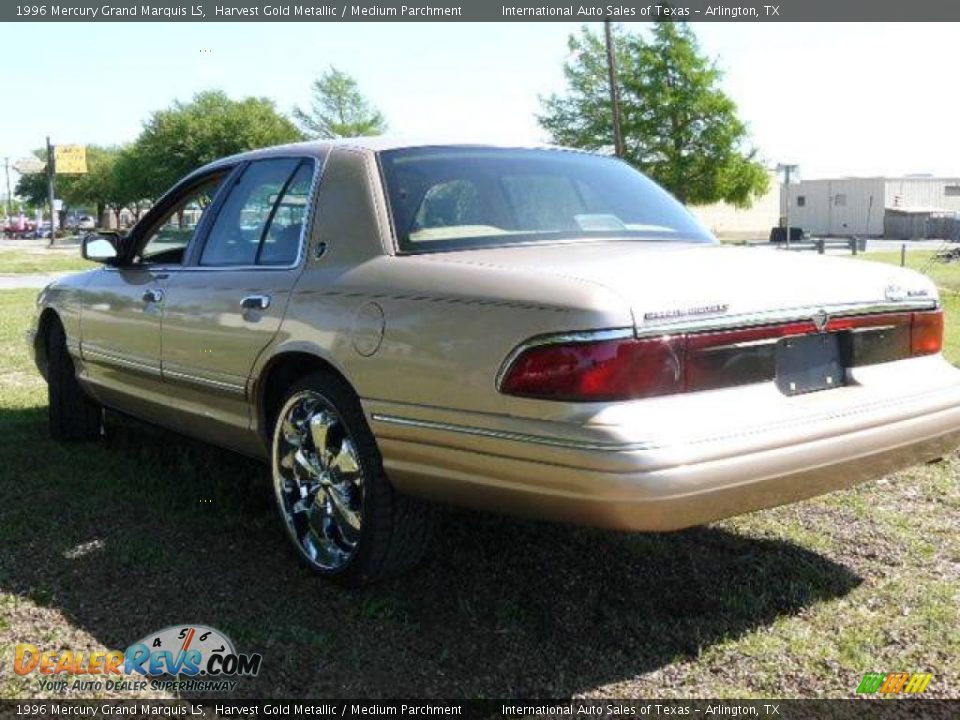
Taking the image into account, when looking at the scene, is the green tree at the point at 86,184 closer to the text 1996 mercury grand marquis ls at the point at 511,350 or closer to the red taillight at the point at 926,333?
the text 1996 mercury grand marquis ls at the point at 511,350

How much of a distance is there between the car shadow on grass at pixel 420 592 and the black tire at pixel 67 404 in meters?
0.98

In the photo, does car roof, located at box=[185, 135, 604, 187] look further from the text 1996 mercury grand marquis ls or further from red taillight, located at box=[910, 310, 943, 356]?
red taillight, located at box=[910, 310, 943, 356]

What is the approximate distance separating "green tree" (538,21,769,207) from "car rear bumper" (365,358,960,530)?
34.2m

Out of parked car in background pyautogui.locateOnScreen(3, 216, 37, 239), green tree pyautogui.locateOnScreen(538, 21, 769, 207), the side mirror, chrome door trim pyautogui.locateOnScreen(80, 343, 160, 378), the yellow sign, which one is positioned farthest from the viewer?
parked car in background pyautogui.locateOnScreen(3, 216, 37, 239)

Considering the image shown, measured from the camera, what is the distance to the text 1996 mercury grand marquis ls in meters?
2.69

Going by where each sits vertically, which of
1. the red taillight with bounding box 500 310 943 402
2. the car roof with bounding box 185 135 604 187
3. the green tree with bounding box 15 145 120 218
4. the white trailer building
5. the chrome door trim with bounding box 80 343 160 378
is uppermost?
the car roof with bounding box 185 135 604 187

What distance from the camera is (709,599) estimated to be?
11.1 feet

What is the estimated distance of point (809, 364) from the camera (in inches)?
119

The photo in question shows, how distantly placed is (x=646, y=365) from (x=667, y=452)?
0.79 feet

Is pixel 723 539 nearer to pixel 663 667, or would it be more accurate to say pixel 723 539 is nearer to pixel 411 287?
pixel 663 667

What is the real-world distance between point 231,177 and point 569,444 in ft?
7.77

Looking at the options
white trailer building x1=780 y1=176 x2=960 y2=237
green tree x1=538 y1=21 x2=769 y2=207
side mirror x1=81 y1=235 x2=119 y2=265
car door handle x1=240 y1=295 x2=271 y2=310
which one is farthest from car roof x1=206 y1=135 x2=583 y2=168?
white trailer building x1=780 y1=176 x2=960 y2=237

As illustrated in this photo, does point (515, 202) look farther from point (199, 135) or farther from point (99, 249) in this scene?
point (199, 135)

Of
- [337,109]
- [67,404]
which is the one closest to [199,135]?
[337,109]
